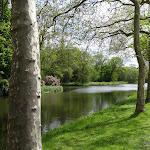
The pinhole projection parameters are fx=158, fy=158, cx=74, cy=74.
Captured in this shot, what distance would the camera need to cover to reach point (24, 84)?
6.22ft

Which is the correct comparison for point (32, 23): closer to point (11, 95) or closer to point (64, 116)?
point (11, 95)

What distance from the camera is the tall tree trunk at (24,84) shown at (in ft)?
5.99

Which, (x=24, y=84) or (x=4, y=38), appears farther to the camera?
(x=4, y=38)

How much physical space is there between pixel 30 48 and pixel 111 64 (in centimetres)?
6861

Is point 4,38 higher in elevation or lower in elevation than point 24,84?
higher

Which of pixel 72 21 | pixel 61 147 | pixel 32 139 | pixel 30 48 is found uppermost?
pixel 72 21

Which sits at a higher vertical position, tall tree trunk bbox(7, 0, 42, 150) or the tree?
the tree

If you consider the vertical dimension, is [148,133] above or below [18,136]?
below

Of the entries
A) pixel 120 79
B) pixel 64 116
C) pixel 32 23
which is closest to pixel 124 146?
pixel 32 23

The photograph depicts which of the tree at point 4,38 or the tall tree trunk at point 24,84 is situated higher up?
the tree at point 4,38

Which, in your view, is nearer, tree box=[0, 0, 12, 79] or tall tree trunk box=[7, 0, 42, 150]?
tall tree trunk box=[7, 0, 42, 150]

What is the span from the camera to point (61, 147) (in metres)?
4.97

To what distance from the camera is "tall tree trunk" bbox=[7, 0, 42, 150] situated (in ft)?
5.99

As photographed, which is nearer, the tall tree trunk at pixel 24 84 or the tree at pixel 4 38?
the tall tree trunk at pixel 24 84
